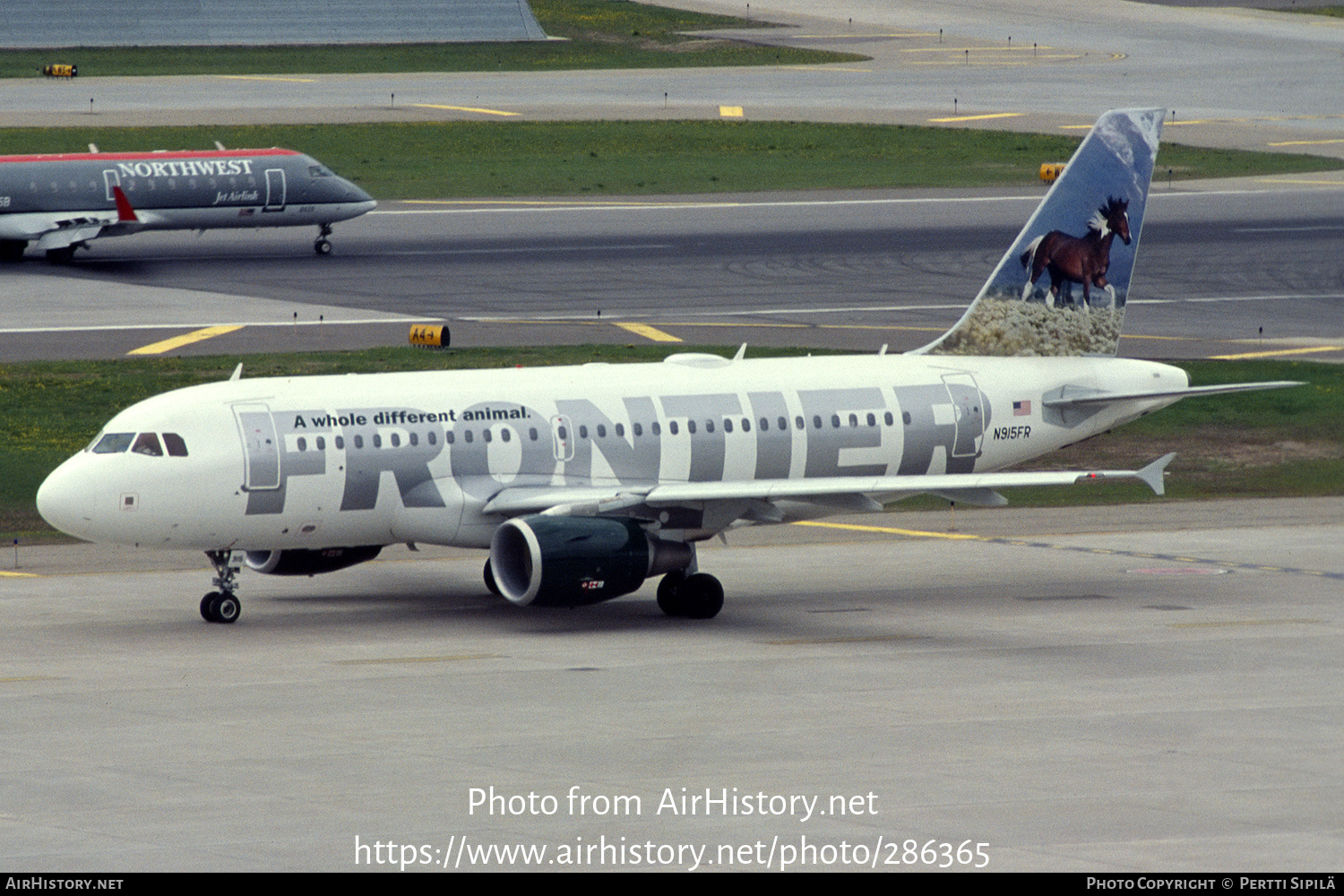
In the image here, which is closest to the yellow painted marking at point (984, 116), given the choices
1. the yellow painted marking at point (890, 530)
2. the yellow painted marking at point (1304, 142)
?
the yellow painted marking at point (1304, 142)

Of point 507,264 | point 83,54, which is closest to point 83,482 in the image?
point 507,264

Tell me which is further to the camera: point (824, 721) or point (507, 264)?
point (507, 264)

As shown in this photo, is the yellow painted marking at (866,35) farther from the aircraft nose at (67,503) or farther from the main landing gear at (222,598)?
the aircraft nose at (67,503)

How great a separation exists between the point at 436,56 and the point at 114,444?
11229cm

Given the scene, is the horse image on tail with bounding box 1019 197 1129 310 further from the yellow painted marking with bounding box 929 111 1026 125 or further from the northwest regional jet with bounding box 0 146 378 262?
the yellow painted marking with bounding box 929 111 1026 125

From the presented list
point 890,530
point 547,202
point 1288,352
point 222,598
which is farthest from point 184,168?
point 222,598

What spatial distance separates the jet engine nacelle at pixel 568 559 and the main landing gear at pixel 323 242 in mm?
49484

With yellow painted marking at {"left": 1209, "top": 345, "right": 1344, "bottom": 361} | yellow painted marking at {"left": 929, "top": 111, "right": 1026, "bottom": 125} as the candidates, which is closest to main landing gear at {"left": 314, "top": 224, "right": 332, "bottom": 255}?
yellow painted marking at {"left": 1209, "top": 345, "right": 1344, "bottom": 361}

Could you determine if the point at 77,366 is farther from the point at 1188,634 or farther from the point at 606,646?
the point at 1188,634

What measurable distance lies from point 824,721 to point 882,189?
7009 centimetres

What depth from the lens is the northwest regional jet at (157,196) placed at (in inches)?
3214

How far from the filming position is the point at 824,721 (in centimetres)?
2998

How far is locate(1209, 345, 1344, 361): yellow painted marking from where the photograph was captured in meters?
64.0

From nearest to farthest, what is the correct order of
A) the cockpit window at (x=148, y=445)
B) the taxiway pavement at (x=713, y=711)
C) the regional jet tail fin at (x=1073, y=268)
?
the taxiway pavement at (x=713, y=711) < the cockpit window at (x=148, y=445) < the regional jet tail fin at (x=1073, y=268)
